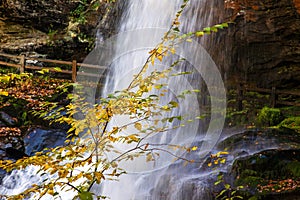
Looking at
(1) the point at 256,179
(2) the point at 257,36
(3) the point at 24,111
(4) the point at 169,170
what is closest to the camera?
(1) the point at 256,179

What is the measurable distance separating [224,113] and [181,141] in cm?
223

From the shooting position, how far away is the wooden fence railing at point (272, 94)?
7905mm

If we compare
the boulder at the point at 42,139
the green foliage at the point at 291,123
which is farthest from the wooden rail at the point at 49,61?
the green foliage at the point at 291,123

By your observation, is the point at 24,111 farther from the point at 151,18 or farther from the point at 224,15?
the point at 224,15

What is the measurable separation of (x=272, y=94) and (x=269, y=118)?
1.09 m

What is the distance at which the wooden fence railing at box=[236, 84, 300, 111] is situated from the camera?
25.9 ft

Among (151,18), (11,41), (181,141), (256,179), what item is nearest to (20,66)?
(11,41)

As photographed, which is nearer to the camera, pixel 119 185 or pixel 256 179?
pixel 256 179

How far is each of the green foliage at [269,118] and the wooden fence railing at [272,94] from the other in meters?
0.84

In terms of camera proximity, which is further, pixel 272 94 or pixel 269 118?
pixel 272 94

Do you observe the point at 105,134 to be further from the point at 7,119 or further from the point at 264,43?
the point at 264,43

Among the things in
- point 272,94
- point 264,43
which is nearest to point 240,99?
point 272,94

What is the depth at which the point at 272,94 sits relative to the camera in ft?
26.6

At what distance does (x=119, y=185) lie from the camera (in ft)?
15.6
